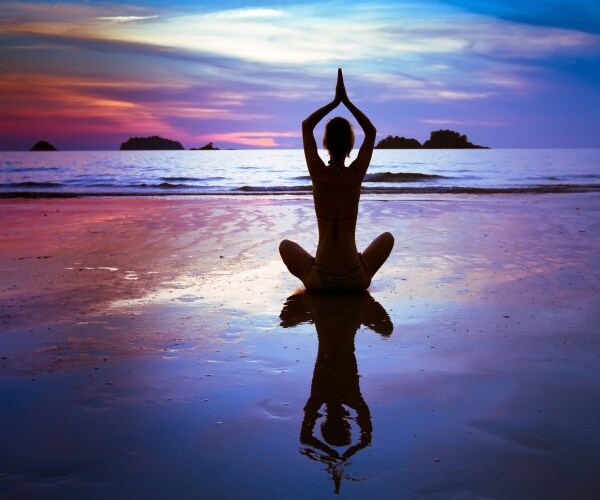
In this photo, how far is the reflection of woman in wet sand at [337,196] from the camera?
16.7 feet

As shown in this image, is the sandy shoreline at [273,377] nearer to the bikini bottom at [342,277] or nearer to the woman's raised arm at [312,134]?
the bikini bottom at [342,277]

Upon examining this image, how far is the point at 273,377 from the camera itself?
333 centimetres

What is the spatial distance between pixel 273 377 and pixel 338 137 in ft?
7.74

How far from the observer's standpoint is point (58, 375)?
3.39 meters

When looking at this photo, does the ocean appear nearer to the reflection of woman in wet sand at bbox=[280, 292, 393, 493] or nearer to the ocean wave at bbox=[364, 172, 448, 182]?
the ocean wave at bbox=[364, 172, 448, 182]

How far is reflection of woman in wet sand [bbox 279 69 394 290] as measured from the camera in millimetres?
5090

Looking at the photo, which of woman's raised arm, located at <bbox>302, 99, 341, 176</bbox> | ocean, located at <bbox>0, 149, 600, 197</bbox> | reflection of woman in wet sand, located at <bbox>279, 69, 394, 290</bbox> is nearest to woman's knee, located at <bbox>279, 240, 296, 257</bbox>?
reflection of woman in wet sand, located at <bbox>279, 69, 394, 290</bbox>

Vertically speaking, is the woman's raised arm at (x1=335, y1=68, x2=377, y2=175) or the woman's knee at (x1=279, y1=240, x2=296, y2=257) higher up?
the woman's raised arm at (x1=335, y1=68, x2=377, y2=175)

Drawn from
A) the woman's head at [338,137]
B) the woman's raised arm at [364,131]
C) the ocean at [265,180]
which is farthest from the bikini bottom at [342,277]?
the ocean at [265,180]

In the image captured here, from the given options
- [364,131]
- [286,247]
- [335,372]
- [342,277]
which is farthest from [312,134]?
[335,372]

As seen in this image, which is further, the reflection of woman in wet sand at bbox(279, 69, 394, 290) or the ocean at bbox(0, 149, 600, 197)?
the ocean at bbox(0, 149, 600, 197)

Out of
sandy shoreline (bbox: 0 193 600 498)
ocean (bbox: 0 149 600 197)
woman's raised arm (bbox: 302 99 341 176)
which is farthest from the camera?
→ ocean (bbox: 0 149 600 197)

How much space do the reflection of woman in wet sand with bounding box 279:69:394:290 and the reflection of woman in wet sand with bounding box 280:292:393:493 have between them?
0.19 meters

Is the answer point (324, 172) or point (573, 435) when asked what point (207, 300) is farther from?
point (573, 435)
